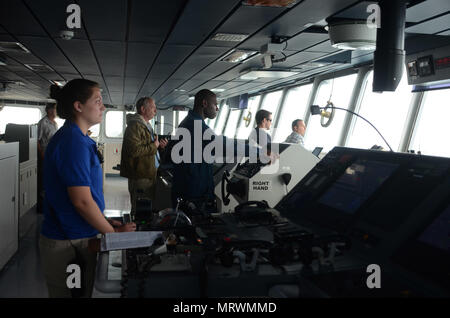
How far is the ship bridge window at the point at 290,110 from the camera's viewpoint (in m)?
8.79

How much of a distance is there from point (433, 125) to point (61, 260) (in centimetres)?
471

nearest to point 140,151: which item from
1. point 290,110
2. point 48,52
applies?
point 48,52

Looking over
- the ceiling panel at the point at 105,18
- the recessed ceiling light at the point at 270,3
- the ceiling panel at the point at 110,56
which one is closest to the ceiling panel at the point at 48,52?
the ceiling panel at the point at 110,56

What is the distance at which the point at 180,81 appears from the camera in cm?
848

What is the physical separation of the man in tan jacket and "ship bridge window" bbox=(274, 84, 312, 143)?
17.3ft

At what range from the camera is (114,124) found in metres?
16.8

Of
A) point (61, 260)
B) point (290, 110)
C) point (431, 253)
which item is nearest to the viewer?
point (431, 253)


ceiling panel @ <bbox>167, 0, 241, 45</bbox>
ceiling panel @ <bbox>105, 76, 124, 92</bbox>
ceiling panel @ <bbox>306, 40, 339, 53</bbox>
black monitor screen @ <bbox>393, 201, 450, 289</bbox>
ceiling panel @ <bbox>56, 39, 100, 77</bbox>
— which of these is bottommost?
black monitor screen @ <bbox>393, 201, 450, 289</bbox>

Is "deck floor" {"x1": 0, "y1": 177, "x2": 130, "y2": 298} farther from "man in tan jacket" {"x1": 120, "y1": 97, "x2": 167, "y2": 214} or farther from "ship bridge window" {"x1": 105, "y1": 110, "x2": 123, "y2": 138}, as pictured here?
"ship bridge window" {"x1": 105, "y1": 110, "x2": 123, "y2": 138}

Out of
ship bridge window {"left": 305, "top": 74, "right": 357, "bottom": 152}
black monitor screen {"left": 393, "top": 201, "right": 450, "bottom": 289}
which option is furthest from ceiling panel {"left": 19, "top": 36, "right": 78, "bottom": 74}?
black monitor screen {"left": 393, "top": 201, "right": 450, "bottom": 289}

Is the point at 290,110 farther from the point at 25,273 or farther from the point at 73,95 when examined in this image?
the point at 73,95

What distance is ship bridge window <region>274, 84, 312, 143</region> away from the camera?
8.79 meters

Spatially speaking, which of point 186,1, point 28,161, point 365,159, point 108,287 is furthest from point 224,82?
point 108,287

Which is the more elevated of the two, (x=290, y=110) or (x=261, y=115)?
(x=290, y=110)
